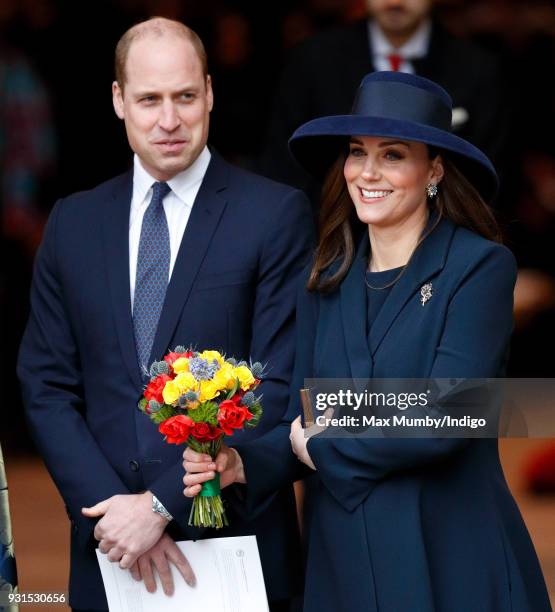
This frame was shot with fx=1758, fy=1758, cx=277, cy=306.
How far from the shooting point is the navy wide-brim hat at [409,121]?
401 centimetres

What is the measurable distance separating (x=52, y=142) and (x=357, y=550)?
5.11m

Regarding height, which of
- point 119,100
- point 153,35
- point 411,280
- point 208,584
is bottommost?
point 208,584

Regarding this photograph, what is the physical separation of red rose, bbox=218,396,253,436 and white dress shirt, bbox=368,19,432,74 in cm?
225

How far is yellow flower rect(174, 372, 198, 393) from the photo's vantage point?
12.5 feet

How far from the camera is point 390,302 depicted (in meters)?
4.02

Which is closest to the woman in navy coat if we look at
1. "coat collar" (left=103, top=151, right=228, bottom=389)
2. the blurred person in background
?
"coat collar" (left=103, top=151, right=228, bottom=389)

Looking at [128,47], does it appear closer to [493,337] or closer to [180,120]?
[180,120]

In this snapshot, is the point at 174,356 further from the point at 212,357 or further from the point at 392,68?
the point at 392,68

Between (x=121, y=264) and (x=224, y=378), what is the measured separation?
68 centimetres

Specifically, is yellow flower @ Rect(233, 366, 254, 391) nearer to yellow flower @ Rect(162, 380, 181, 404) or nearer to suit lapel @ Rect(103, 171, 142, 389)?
yellow flower @ Rect(162, 380, 181, 404)

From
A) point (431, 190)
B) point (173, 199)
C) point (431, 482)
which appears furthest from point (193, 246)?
point (431, 482)

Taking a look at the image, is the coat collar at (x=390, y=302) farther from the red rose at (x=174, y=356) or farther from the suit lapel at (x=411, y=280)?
the red rose at (x=174, y=356)

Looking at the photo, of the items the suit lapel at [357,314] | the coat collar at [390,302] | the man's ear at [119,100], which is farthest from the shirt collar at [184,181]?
the coat collar at [390,302]

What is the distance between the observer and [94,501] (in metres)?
4.29
